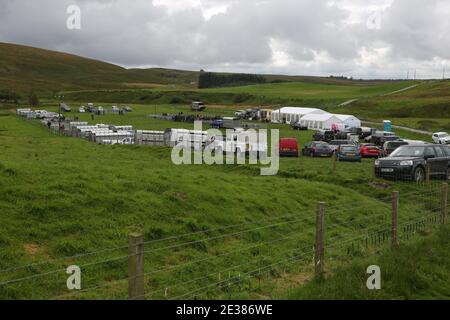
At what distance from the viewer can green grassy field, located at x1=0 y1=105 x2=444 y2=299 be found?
9078mm

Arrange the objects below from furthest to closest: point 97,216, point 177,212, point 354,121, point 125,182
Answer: point 354,121 → point 125,182 → point 177,212 → point 97,216

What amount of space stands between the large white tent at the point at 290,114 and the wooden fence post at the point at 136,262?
248 ft

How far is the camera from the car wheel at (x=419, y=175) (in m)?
21.5

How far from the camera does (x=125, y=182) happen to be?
14.5 m

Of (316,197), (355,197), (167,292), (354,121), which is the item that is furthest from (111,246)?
(354,121)

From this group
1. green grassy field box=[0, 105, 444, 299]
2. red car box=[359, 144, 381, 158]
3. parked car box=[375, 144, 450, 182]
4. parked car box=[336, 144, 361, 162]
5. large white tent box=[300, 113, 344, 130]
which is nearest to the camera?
green grassy field box=[0, 105, 444, 299]

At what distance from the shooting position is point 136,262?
577 centimetres

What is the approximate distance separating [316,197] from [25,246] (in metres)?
10.6

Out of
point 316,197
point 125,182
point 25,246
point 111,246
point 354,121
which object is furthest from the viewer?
point 354,121

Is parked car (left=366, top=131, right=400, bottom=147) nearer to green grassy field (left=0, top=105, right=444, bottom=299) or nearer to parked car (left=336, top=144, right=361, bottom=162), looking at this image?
parked car (left=336, top=144, right=361, bottom=162)

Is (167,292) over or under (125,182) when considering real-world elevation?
under

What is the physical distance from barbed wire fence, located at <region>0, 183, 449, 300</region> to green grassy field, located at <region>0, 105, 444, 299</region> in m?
0.03

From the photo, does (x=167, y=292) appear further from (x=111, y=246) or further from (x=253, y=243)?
(x=253, y=243)

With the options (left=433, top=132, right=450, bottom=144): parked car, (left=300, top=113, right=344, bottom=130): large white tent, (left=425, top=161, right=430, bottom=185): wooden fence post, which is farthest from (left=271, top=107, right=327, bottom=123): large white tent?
(left=425, top=161, right=430, bottom=185): wooden fence post
